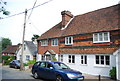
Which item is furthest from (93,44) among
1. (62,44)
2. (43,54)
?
(43,54)

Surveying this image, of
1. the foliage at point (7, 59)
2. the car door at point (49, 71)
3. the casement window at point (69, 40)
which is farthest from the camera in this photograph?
the foliage at point (7, 59)

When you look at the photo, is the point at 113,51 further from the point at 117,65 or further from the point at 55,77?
the point at 55,77

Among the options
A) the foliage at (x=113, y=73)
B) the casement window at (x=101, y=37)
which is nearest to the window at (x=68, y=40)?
the casement window at (x=101, y=37)

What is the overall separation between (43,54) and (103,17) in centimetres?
1247

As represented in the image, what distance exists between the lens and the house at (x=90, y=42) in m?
14.5

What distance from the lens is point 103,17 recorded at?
17641 millimetres

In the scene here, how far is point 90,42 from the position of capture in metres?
16.5

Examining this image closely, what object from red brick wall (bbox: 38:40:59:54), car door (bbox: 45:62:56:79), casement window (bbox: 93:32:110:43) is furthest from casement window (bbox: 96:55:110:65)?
red brick wall (bbox: 38:40:59:54)

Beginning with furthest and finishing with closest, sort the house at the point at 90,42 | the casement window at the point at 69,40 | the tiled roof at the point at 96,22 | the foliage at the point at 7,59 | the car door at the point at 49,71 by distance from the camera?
1. the foliage at the point at 7,59
2. the casement window at the point at 69,40
3. the tiled roof at the point at 96,22
4. the house at the point at 90,42
5. the car door at the point at 49,71

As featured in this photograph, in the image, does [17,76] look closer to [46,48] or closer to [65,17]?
[46,48]

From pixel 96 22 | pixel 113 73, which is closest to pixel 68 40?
pixel 96 22

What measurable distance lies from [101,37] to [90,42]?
160 centimetres

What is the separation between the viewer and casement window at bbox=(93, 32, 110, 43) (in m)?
15.0

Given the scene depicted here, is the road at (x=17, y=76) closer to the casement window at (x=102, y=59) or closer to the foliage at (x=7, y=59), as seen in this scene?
the casement window at (x=102, y=59)
